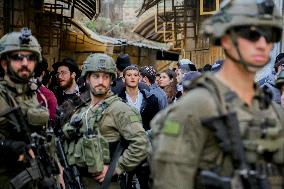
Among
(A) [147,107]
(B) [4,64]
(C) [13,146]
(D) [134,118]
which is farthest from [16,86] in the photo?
(A) [147,107]

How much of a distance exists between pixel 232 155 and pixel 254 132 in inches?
6.6

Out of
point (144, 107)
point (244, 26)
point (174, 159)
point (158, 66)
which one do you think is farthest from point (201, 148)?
point (158, 66)

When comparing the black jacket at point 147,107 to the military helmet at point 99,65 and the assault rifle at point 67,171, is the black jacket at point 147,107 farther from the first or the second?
the assault rifle at point 67,171

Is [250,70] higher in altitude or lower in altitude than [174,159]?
higher

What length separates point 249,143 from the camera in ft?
11.3

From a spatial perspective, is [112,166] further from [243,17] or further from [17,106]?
[243,17]

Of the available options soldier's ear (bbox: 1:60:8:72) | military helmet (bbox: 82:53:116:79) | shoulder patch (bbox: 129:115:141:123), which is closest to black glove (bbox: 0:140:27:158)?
soldier's ear (bbox: 1:60:8:72)

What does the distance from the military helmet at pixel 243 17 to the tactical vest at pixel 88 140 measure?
2644 millimetres

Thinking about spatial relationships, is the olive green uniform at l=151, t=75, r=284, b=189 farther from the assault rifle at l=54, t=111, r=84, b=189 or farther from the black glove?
the assault rifle at l=54, t=111, r=84, b=189

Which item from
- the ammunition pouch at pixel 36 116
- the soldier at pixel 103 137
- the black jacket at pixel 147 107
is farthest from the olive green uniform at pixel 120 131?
the black jacket at pixel 147 107

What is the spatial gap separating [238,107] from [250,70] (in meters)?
0.19

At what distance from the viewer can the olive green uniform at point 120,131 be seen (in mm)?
6304

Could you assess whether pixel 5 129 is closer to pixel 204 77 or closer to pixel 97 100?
pixel 97 100

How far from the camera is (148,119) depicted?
9102mm
